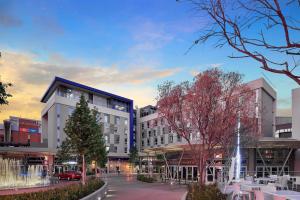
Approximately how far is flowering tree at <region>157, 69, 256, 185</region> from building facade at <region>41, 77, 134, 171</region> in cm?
5564

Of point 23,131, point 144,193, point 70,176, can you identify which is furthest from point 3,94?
point 23,131

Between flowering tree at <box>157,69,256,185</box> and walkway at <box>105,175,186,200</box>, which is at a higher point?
flowering tree at <box>157,69,256,185</box>

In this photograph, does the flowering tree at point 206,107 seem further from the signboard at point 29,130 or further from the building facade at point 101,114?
the signboard at point 29,130

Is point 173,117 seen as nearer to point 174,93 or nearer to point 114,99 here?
point 174,93

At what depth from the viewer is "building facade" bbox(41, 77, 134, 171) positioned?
3268 inches

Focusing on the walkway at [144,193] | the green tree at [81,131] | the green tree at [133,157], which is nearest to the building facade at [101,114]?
the green tree at [133,157]

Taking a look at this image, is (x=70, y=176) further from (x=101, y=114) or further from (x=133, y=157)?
(x=101, y=114)

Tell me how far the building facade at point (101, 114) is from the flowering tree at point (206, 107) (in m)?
55.6

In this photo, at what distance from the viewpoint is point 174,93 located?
25891 mm

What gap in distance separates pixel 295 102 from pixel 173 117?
23637 mm

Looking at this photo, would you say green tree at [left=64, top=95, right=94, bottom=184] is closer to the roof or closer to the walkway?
the walkway

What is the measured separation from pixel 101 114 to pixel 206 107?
75.1 meters

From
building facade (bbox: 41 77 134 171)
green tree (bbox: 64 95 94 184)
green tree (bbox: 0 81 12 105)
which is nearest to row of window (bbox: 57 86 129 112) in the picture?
building facade (bbox: 41 77 134 171)

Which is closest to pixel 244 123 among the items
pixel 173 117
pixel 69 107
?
pixel 173 117
